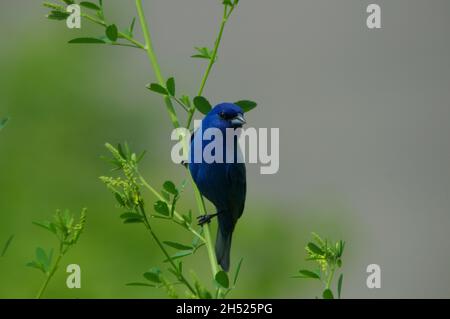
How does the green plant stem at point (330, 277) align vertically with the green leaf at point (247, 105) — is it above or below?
below

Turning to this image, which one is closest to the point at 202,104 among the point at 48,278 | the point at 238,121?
the point at 48,278

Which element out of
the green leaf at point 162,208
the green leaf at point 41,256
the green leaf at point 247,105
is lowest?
the green leaf at point 41,256

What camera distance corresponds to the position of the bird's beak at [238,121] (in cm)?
257

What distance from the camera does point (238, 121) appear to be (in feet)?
8.49

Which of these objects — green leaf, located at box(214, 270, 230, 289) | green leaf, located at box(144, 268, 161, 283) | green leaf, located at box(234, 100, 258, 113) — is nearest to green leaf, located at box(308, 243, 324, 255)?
green leaf, located at box(214, 270, 230, 289)

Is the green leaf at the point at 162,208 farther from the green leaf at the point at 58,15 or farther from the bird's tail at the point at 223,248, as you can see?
the bird's tail at the point at 223,248

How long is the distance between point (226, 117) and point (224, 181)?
227 mm

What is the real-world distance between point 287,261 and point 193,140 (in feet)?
9.22

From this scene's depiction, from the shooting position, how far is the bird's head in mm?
2596

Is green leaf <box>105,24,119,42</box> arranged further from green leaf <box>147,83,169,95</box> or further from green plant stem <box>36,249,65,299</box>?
green plant stem <box>36,249,65,299</box>

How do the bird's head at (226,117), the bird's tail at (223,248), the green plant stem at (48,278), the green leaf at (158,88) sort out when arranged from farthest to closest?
the bird's head at (226,117), the bird's tail at (223,248), the green leaf at (158,88), the green plant stem at (48,278)

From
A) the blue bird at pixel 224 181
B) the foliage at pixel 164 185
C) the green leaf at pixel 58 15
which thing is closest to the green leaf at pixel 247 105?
the foliage at pixel 164 185

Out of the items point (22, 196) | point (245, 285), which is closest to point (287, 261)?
point (245, 285)
